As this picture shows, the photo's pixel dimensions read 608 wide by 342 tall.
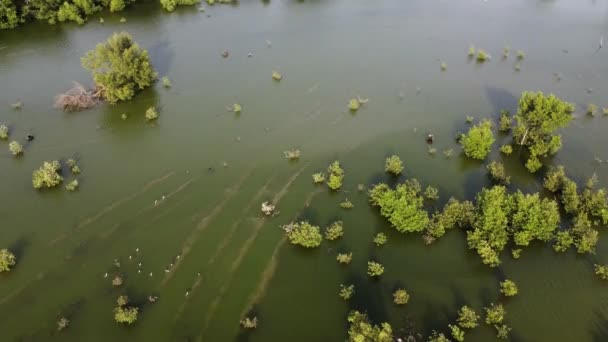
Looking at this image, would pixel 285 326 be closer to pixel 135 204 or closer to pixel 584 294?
pixel 135 204

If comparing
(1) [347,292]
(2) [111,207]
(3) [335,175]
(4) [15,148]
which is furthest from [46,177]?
(1) [347,292]

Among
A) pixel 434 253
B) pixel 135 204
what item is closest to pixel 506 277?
pixel 434 253

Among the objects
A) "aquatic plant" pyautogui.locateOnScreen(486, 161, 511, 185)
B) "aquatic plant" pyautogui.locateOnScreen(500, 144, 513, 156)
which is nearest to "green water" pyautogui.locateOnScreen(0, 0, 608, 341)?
"aquatic plant" pyautogui.locateOnScreen(500, 144, 513, 156)

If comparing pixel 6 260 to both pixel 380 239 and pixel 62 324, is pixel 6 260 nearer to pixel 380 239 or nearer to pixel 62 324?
pixel 62 324

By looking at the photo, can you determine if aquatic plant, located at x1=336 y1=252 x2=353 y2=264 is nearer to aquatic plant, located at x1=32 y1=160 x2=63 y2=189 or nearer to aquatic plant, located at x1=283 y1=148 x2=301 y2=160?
aquatic plant, located at x1=283 y1=148 x2=301 y2=160

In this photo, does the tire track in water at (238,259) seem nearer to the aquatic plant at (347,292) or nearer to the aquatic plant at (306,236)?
the aquatic plant at (306,236)

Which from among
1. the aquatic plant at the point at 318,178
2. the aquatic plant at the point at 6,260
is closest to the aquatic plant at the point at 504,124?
the aquatic plant at the point at 318,178
